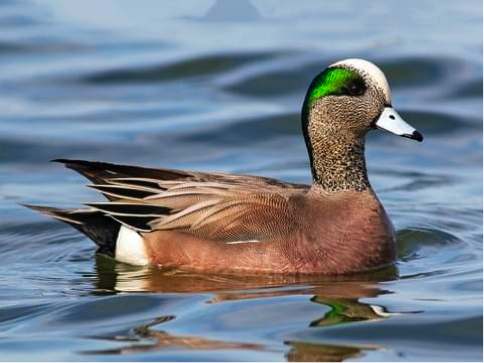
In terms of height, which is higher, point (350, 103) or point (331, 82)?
point (331, 82)

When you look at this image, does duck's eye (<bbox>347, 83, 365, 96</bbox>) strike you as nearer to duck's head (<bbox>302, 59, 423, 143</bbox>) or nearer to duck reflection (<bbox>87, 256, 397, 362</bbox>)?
duck's head (<bbox>302, 59, 423, 143</bbox>)

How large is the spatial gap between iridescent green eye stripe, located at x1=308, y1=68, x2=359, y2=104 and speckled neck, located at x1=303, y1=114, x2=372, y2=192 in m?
0.16

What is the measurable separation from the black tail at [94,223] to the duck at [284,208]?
14mm

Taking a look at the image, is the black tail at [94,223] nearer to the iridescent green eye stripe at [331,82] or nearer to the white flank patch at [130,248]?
the white flank patch at [130,248]

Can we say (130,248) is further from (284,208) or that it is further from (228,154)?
(228,154)

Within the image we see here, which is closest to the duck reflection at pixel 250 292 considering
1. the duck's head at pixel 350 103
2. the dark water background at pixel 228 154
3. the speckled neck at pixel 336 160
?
the dark water background at pixel 228 154

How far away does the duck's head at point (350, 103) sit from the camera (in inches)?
309

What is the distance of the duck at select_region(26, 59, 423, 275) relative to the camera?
303 inches

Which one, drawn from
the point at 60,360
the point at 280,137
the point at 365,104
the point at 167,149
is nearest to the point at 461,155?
the point at 280,137

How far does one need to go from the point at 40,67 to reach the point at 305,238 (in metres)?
6.79

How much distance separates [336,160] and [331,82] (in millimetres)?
430

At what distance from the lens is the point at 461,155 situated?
1110 centimetres

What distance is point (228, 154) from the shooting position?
37.1 feet

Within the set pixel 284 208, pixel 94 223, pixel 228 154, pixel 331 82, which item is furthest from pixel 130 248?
pixel 228 154
